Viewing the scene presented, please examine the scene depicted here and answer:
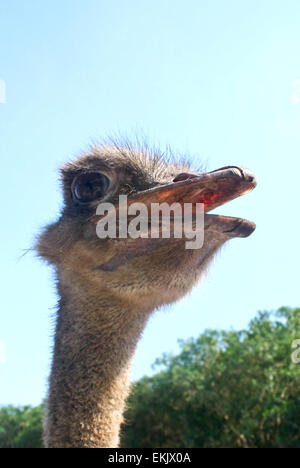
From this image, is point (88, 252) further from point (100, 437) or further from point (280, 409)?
point (280, 409)

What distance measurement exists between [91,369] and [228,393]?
53.3 feet

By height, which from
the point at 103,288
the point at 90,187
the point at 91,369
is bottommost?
the point at 91,369

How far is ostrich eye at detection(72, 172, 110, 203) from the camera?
225 centimetres

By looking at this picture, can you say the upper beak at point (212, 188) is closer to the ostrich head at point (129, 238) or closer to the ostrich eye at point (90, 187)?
the ostrich head at point (129, 238)

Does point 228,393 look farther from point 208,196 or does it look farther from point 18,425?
point 208,196

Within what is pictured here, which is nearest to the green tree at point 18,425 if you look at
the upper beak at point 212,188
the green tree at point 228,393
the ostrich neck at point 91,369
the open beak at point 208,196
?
the green tree at point 228,393

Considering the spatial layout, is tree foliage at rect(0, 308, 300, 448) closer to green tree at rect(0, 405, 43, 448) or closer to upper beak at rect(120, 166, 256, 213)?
green tree at rect(0, 405, 43, 448)

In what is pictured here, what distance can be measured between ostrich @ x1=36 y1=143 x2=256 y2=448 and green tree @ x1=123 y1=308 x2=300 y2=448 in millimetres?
13968

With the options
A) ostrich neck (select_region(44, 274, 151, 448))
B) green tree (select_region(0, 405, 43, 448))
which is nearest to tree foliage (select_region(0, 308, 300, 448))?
green tree (select_region(0, 405, 43, 448))

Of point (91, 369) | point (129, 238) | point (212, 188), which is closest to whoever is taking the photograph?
point (212, 188)

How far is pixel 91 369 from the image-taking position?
7.25ft

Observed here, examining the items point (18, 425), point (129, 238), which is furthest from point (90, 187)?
point (18, 425)
